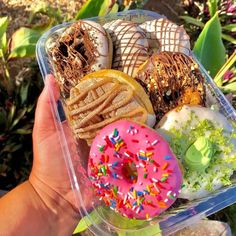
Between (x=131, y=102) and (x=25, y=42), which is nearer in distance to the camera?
(x=131, y=102)

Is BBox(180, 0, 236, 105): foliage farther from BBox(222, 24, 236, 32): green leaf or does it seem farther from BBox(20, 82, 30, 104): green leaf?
BBox(20, 82, 30, 104): green leaf

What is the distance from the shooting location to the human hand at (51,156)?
1.02 meters

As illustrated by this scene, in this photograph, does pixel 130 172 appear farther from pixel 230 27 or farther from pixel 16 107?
pixel 230 27

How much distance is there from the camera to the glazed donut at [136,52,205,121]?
0.99 m

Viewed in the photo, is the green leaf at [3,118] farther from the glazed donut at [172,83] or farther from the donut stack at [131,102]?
the glazed donut at [172,83]

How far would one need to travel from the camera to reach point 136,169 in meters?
0.93

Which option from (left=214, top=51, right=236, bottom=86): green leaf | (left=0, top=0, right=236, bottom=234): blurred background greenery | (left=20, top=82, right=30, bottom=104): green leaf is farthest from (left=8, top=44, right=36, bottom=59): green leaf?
(left=214, top=51, right=236, bottom=86): green leaf

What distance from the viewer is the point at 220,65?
1.39 m

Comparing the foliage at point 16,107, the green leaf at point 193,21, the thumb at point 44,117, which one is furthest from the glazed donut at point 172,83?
the green leaf at point 193,21

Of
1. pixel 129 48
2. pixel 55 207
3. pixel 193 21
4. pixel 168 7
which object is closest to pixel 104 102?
pixel 129 48

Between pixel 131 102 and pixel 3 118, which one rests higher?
pixel 131 102

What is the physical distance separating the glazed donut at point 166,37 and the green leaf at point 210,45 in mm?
243

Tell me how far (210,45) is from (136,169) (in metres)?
0.56

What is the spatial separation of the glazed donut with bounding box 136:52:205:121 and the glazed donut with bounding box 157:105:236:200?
0.18 ft
